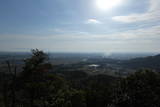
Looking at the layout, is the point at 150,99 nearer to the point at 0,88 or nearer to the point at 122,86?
the point at 122,86

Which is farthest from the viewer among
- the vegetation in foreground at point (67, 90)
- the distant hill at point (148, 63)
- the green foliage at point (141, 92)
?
the distant hill at point (148, 63)

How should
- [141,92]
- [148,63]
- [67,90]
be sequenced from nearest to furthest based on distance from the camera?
[141,92], [67,90], [148,63]

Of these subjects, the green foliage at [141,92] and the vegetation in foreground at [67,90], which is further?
the vegetation in foreground at [67,90]

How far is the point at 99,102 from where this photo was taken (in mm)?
23156

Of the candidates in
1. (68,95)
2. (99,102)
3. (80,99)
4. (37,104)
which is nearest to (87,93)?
(99,102)

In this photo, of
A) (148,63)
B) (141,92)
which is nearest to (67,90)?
(141,92)

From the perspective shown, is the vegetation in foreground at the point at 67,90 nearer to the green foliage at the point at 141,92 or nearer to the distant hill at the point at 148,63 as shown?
the green foliage at the point at 141,92

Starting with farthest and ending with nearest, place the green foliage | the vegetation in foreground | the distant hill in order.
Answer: the distant hill, the vegetation in foreground, the green foliage

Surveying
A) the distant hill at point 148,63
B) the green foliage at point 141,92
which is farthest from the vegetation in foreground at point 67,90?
the distant hill at point 148,63

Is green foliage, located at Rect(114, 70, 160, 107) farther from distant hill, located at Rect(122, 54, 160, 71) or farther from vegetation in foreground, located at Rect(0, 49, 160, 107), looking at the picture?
distant hill, located at Rect(122, 54, 160, 71)

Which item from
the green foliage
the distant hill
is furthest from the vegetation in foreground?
the distant hill

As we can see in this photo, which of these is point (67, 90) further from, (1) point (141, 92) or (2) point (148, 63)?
(2) point (148, 63)

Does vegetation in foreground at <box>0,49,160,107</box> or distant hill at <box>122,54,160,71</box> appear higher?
vegetation in foreground at <box>0,49,160,107</box>

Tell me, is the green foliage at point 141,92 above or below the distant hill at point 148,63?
above
